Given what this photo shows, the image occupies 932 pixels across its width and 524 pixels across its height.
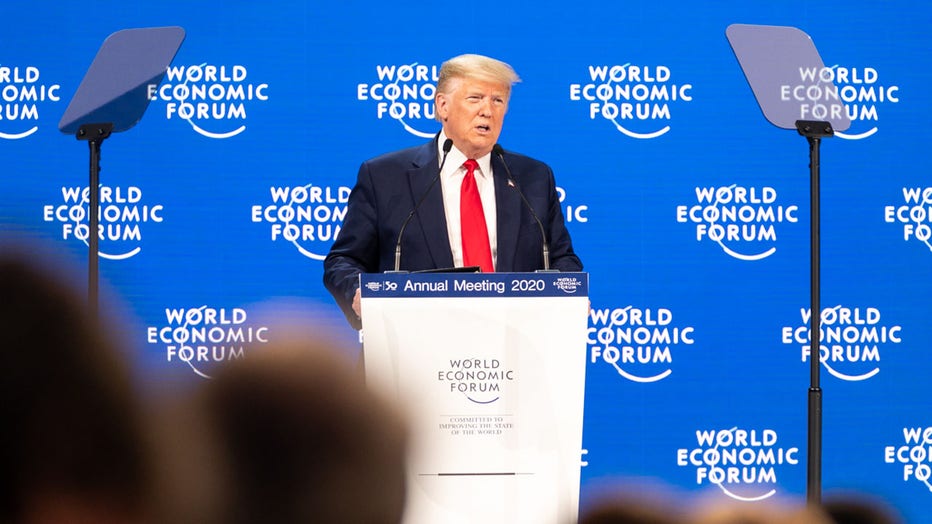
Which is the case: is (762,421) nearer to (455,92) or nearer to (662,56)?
(662,56)

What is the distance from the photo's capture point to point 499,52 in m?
3.97

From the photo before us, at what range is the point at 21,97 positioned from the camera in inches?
154

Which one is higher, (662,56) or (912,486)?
(662,56)

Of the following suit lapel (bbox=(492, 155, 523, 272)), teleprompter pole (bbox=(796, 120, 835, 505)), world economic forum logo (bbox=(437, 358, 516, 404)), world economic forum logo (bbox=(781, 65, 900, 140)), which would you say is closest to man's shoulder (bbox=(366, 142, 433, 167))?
suit lapel (bbox=(492, 155, 523, 272))

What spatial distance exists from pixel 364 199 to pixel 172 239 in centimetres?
126

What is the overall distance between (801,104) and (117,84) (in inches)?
73.8

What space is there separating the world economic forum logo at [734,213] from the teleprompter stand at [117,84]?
2.37 meters

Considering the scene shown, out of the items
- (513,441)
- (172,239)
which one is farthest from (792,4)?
(513,441)

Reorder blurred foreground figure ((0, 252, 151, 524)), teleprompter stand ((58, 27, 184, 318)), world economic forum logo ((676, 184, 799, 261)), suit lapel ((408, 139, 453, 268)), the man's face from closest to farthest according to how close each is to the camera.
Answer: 1. blurred foreground figure ((0, 252, 151, 524))
2. teleprompter stand ((58, 27, 184, 318))
3. suit lapel ((408, 139, 453, 268))
4. the man's face
5. world economic forum logo ((676, 184, 799, 261))

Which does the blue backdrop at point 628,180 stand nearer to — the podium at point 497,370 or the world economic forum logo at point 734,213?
the world economic forum logo at point 734,213

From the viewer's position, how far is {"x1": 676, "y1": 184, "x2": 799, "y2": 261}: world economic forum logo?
13.2ft

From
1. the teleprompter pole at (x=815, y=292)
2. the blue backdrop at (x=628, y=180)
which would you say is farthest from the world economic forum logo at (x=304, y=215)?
the teleprompter pole at (x=815, y=292)

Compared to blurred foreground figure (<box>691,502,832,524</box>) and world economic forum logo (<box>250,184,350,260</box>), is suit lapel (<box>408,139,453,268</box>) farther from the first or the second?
blurred foreground figure (<box>691,502,832,524</box>)

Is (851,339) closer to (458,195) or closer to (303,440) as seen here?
(458,195)
